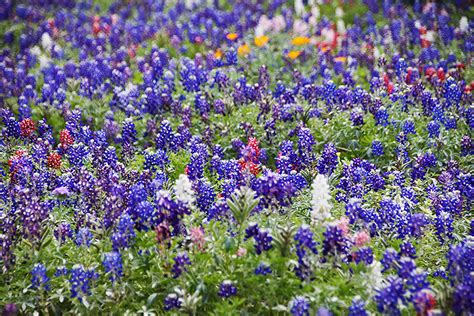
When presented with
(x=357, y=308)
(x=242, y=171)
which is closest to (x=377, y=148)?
(x=242, y=171)

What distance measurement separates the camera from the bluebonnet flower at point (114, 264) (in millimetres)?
4266

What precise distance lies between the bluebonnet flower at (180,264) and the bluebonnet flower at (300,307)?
0.78 meters

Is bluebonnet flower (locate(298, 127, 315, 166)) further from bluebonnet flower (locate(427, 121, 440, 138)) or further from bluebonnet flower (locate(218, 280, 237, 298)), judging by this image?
bluebonnet flower (locate(218, 280, 237, 298))

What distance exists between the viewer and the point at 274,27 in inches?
456

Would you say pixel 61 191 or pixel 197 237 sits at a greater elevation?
pixel 61 191

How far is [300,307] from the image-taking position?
13.0ft

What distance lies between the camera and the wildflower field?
4281 millimetres

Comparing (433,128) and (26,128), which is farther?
(26,128)

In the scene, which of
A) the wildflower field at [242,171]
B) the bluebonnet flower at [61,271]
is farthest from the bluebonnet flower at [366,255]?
the bluebonnet flower at [61,271]

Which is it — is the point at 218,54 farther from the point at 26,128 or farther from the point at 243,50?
the point at 26,128

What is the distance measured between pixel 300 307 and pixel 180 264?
88 centimetres

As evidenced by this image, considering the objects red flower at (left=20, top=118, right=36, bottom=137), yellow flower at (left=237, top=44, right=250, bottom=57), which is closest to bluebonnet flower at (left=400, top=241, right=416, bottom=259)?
red flower at (left=20, top=118, right=36, bottom=137)

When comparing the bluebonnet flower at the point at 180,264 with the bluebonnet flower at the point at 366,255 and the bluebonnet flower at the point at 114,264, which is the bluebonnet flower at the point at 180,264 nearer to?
the bluebonnet flower at the point at 114,264

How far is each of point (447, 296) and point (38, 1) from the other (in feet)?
42.1
